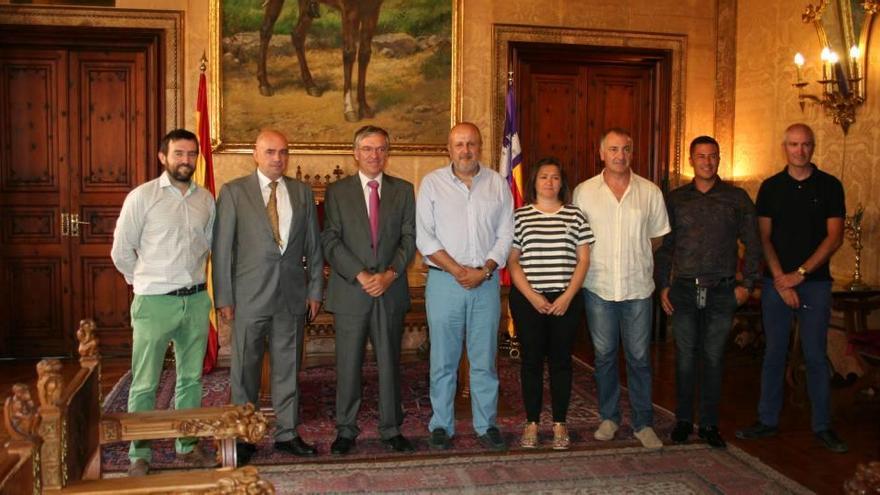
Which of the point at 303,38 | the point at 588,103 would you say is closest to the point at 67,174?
the point at 303,38

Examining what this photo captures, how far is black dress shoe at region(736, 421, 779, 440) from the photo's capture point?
4262mm

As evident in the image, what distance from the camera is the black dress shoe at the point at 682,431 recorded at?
417 centimetres

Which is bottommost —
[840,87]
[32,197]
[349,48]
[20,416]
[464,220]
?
[20,416]

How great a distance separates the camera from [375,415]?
4719 mm

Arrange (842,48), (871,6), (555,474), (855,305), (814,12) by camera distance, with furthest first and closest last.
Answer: (814,12), (842,48), (871,6), (855,305), (555,474)

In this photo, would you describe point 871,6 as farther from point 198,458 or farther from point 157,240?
point 198,458

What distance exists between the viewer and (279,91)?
6617 mm

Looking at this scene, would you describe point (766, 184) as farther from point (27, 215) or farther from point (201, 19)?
point (27, 215)

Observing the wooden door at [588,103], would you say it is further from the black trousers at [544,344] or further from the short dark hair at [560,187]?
the black trousers at [544,344]

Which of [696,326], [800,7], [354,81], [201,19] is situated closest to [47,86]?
[201,19]

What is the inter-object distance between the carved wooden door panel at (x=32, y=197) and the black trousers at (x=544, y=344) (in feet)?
14.3

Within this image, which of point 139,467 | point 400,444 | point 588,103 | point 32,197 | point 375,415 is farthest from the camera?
point 588,103

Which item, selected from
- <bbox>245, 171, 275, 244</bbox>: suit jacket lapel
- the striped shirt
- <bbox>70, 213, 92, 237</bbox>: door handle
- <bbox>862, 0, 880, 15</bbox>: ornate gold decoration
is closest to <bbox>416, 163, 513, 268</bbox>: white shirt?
the striped shirt

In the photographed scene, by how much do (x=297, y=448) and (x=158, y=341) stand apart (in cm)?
87
